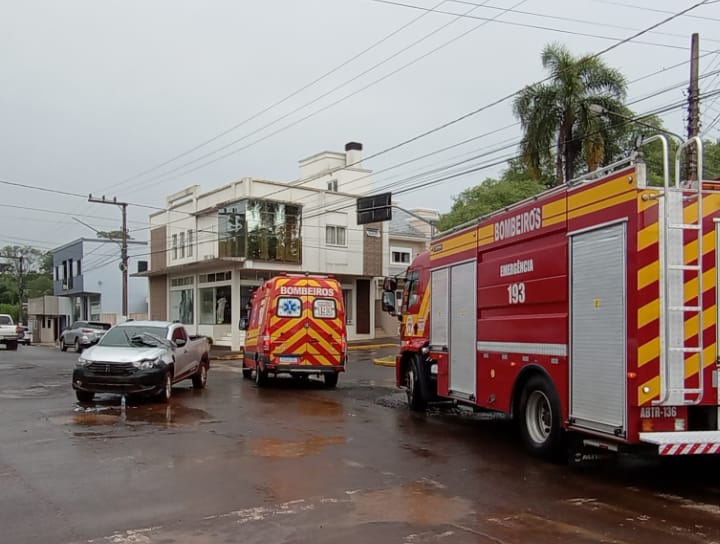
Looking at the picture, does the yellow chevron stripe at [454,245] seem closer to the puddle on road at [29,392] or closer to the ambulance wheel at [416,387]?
the ambulance wheel at [416,387]

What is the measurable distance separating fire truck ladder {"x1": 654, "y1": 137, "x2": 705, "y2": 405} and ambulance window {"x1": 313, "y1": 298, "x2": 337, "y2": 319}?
37.1 feet

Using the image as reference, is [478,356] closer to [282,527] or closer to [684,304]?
[684,304]

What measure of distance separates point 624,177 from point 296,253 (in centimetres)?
3005

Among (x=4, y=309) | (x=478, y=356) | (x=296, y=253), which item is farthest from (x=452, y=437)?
(x=4, y=309)

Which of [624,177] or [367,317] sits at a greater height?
[624,177]

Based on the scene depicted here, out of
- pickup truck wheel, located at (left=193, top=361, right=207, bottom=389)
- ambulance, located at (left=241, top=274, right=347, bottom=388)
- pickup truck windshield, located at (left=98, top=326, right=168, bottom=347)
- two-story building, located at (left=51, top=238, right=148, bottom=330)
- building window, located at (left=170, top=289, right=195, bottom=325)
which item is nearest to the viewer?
pickup truck windshield, located at (left=98, top=326, right=168, bottom=347)

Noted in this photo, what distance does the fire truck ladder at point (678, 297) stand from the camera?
668 centimetres

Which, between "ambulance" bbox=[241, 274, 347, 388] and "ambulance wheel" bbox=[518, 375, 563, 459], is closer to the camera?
"ambulance wheel" bbox=[518, 375, 563, 459]

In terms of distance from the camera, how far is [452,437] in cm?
1037

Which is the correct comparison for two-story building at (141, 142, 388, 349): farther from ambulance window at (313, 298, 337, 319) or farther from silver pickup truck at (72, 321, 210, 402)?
silver pickup truck at (72, 321, 210, 402)

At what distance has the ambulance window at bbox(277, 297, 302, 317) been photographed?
673 inches

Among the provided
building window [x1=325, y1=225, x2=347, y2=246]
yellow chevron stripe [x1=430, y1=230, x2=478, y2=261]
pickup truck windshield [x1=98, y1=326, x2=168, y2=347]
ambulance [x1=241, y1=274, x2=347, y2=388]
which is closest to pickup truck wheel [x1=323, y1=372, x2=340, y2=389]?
ambulance [x1=241, y1=274, x2=347, y2=388]

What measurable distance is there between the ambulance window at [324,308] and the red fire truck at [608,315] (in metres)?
7.95

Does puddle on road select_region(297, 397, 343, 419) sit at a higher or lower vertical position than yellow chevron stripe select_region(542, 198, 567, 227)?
lower
